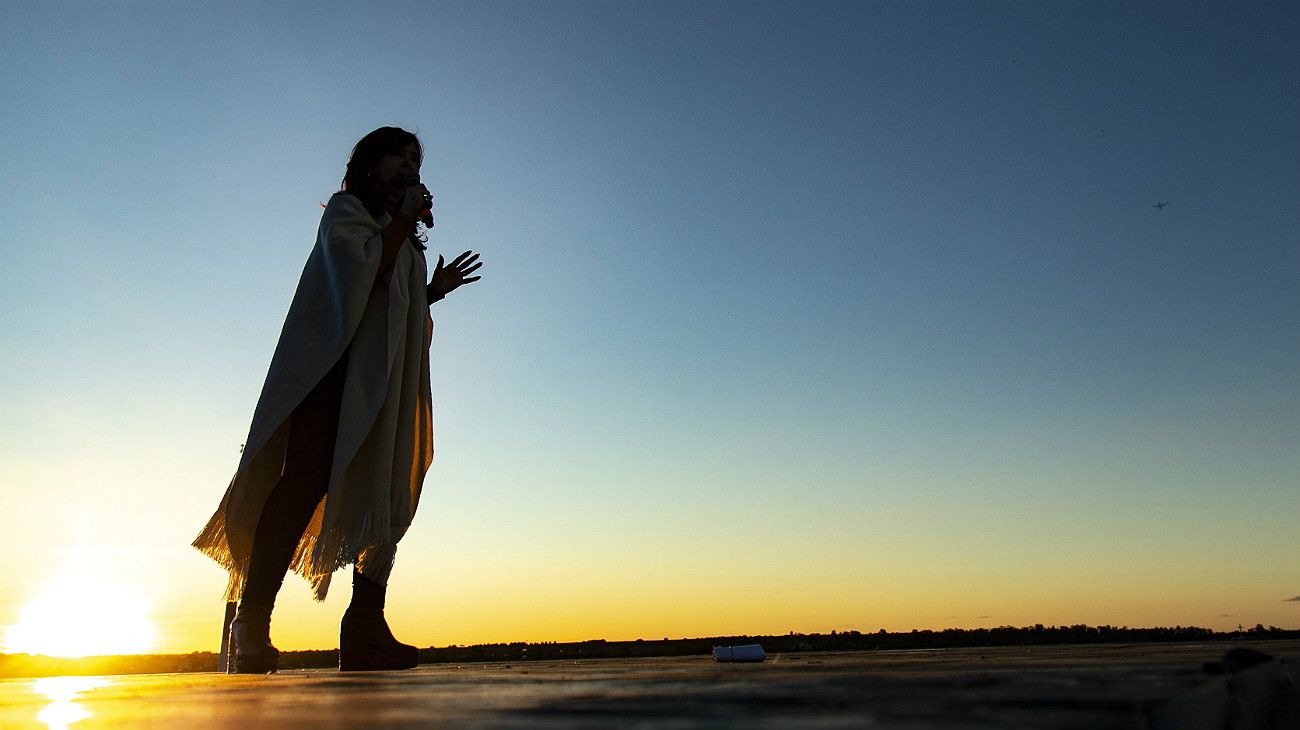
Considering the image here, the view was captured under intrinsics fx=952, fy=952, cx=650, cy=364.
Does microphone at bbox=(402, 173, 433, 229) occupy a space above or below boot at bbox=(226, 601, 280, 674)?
above

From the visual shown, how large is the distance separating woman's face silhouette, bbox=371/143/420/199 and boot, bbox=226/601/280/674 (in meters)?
1.68

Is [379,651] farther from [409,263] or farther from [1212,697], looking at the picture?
[1212,697]

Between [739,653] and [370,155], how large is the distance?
97.2 inches

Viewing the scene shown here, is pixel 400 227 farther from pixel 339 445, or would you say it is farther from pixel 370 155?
pixel 339 445

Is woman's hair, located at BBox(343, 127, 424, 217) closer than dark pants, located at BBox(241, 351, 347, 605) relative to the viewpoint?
No

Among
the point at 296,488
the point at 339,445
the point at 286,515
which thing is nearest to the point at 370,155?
the point at 339,445

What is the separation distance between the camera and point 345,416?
3.40 meters

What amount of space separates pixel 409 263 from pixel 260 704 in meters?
2.50

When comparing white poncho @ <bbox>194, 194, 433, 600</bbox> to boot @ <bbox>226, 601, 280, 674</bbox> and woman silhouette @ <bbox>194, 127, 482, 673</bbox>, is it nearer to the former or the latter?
woman silhouette @ <bbox>194, 127, 482, 673</bbox>

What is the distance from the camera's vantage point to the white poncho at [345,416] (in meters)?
3.35

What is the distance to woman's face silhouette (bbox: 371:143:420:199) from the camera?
3.84 meters

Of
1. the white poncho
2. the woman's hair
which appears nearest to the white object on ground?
the white poncho

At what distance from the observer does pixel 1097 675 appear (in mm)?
1536

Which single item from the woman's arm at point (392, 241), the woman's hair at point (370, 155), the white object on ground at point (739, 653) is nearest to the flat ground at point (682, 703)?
the white object on ground at point (739, 653)
